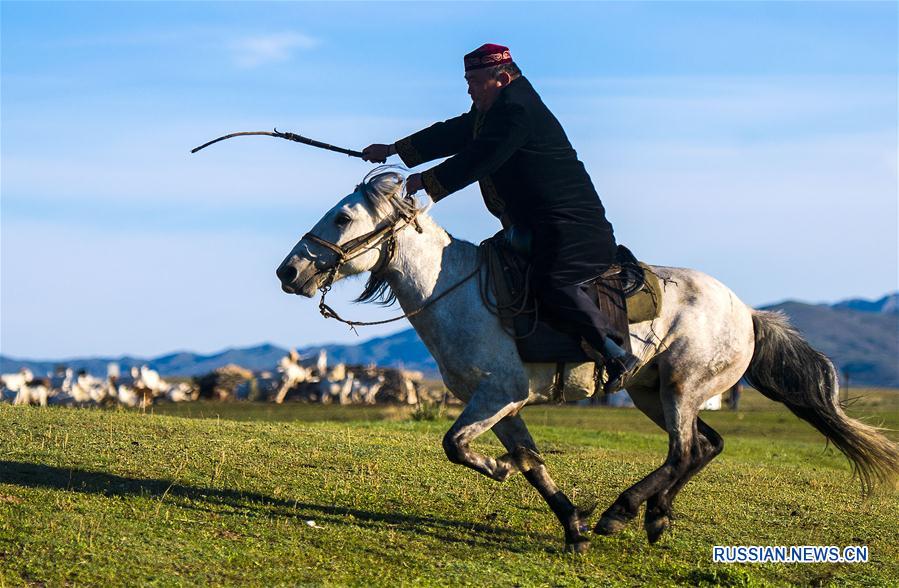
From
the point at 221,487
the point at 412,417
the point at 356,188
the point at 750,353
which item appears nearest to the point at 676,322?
the point at 750,353

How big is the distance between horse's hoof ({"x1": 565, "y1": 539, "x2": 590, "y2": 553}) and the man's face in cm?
369

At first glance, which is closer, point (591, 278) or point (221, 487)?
point (591, 278)

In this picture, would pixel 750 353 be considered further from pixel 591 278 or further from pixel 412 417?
pixel 412 417

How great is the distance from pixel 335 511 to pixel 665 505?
9.23 feet

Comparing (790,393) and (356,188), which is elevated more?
(356,188)

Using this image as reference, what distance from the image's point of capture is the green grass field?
8.96 meters

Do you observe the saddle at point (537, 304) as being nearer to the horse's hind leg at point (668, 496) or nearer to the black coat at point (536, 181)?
the black coat at point (536, 181)

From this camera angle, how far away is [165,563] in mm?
8727

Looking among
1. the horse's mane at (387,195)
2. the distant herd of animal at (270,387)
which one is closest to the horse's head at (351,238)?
the horse's mane at (387,195)

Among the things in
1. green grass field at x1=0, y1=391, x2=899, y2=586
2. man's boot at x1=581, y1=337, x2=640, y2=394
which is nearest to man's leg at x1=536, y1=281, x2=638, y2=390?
man's boot at x1=581, y1=337, x2=640, y2=394

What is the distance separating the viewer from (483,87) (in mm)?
10594

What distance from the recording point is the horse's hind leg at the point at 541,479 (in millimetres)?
10195

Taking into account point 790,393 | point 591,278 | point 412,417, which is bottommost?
point 412,417

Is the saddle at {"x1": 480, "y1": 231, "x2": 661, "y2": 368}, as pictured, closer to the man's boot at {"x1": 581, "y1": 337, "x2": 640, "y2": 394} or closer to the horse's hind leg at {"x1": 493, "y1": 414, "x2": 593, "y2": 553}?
the man's boot at {"x1": 581, "y1": 337, "x2": 640, "y2": 394}
